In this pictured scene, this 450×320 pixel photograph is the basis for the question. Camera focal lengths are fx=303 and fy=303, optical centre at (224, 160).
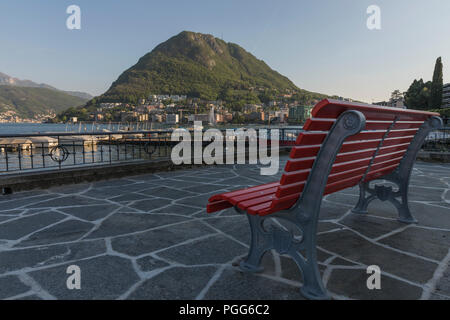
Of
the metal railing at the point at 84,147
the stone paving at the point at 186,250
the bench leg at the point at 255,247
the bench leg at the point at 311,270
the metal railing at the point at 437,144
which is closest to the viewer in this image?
the bench leg at the point at 311,270

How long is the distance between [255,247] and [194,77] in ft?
394

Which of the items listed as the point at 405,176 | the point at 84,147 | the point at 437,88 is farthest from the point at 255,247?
the point at 437,88

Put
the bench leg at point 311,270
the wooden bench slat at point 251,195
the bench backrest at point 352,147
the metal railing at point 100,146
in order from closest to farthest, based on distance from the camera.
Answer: the bench backrest at point 352,147
the bench leg at point 311,270
the wooden bench slat at point 251,195
the metal railing at point 100,146

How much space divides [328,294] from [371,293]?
1.06 feet

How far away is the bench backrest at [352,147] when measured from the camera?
1.77 m

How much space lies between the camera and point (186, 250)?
→ 9.71ft

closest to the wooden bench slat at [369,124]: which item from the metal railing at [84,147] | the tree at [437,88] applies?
the metal railing at [84,147]

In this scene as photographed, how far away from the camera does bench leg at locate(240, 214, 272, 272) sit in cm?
236

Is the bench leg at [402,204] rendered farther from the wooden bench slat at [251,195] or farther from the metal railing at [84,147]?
the metal railing at [84,147]

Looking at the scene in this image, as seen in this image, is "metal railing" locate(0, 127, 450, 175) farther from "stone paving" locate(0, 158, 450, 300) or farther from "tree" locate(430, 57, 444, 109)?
"tree" locate(430, 57, 444, 109)

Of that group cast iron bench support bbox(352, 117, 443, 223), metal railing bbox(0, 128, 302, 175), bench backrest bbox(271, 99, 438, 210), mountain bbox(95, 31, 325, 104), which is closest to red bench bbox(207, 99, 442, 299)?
bench backrest bbox(271, 99, 438, 210)

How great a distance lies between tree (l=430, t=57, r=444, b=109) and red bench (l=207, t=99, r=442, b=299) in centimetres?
7407

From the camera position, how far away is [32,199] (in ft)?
16.8

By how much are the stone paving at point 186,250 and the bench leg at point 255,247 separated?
0.25 feet
